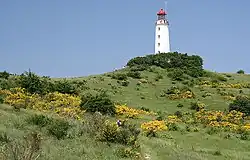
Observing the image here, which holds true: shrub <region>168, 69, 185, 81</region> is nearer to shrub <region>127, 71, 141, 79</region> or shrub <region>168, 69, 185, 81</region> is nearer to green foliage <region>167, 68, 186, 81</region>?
green foliage <region>167, 68, 186, 81</region>

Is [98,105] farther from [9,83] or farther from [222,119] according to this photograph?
[9,83]

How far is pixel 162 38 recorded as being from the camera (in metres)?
94.9

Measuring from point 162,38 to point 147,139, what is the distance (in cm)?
6976

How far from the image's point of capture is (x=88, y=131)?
853 inches

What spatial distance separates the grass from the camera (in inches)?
701

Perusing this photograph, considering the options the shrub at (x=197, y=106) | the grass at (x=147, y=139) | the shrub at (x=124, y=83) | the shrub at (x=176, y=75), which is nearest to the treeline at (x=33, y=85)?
the grass at (x=147, y=139)

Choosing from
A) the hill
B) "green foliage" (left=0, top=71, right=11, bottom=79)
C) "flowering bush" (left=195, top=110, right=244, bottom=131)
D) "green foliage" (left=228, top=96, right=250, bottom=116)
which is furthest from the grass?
"green foliage" (left=0, top=71, right=11, bottom=79)

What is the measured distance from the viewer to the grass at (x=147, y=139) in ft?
58.4

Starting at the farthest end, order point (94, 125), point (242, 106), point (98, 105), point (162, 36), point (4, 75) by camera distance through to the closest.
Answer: point (162, 36), point (4, 75), point (242, 106), point (98, 105), point (94, 125)

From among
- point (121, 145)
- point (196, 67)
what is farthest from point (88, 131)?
point (196, 67)

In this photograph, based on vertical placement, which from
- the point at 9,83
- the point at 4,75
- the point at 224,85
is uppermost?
the point at 224,85

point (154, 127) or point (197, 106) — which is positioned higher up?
point (197, 106)

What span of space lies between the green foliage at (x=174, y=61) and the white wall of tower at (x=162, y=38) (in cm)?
770

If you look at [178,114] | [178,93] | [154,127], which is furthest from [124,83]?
[154,127]
